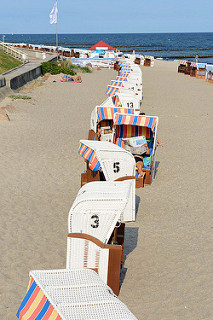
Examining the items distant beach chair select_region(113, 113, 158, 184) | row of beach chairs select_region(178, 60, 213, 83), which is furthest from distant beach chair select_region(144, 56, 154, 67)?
distant beach chair select_region(113, 113, 158, 184)

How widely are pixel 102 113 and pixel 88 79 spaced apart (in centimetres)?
2246

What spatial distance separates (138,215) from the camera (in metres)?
8.89

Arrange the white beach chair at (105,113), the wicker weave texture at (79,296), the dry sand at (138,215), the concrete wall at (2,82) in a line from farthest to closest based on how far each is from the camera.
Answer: the concrete wall at (2,82) < the white beach chair at (105,113) < the dry sand at (138,215) < the wicker weave texture at (79,296)

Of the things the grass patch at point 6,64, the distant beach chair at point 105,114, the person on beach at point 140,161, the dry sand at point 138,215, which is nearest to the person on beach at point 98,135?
the distant beach chair at point 105,114

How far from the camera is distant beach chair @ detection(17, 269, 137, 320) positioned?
3.65 m

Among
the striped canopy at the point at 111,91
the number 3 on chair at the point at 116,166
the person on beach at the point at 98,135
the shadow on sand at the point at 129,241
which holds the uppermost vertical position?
the striped canopy at the point at 111,91

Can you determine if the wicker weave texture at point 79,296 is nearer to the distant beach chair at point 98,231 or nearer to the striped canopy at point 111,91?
the distant beach chair at point 98,231

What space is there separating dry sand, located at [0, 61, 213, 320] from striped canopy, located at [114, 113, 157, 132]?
147 cm

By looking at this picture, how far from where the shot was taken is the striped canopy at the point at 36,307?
12.3 ft

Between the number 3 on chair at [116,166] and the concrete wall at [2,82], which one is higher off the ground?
the concrete wall at [2,82]

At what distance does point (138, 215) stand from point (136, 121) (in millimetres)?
3605

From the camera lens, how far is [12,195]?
959cm

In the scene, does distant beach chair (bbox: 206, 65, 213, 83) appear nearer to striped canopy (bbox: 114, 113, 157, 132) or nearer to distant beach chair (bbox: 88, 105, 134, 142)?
distant beach chair (bbox: 88, 105, 134, 142)
